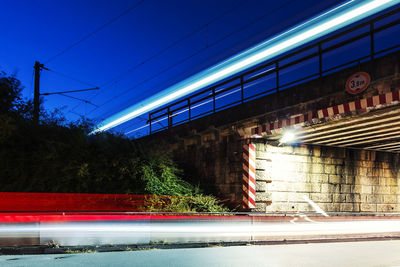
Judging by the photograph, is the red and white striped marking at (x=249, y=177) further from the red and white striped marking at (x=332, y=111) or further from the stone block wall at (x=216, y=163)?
the red and white striped marking at (x=332, y=111)

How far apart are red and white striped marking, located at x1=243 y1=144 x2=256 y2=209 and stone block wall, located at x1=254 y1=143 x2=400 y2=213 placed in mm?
186

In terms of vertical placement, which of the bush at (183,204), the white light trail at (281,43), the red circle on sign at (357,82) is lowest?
the bush at (183,204)

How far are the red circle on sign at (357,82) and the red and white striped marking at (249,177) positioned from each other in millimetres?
4857

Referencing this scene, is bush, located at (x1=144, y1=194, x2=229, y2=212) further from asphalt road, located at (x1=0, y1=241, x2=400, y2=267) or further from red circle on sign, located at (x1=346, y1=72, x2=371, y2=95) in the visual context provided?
red circle on sign, located at (x1=346, y1=72, x2=371, y2=95)

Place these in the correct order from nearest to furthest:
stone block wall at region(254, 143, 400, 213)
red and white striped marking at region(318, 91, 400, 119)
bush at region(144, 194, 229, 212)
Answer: red and white striped marking at region(318, 91, 400, 119) → bush at region(144, 194, 229, 212) → stone block wall at region(254, 143, 400, 213)

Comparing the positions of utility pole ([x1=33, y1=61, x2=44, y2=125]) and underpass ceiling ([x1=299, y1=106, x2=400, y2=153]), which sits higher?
utility pole ([x1=33, y1=61, x2=44, y2=125])

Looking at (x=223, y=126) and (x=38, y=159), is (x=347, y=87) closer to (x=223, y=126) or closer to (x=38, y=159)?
(x=223, y=126)

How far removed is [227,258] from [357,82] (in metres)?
6.89

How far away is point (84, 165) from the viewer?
14.6 metres

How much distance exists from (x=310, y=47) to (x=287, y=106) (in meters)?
2.16

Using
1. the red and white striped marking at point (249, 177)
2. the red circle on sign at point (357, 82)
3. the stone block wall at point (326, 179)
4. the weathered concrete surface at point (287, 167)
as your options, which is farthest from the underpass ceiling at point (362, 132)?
the red and white striped marking at point (249, 177)

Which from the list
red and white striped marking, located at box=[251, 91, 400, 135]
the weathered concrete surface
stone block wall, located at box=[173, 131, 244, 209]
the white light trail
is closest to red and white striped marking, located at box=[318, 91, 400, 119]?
red and white striped marking, located at box=[251, 91, 400, 135]

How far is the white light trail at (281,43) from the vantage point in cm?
1201

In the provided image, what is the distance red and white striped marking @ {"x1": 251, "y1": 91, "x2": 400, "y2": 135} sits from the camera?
10.4 meters
